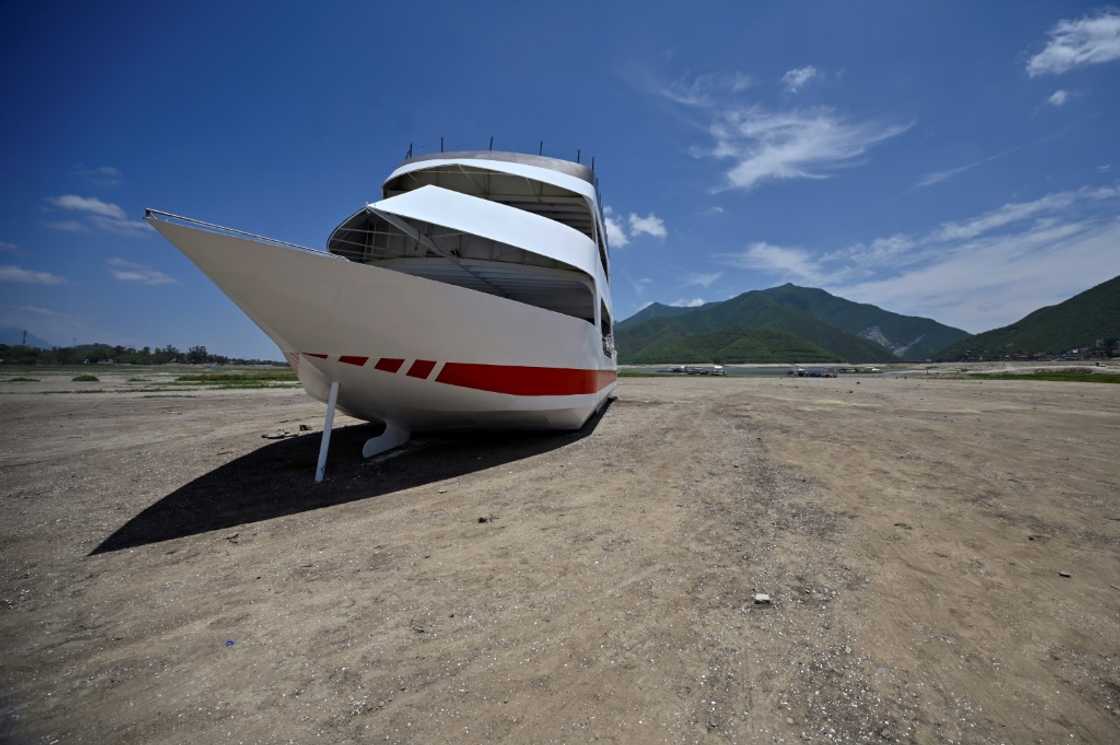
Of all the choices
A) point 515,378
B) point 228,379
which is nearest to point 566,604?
point 515,378

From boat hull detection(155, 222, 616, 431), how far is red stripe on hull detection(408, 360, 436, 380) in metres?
0.02

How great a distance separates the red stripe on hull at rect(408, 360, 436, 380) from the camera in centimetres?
667

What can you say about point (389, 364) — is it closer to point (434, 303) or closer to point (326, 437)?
point (434, 303)

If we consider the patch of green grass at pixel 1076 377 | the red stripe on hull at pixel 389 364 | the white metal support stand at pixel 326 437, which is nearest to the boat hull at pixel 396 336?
the red stripe on hull at pixel 389 364

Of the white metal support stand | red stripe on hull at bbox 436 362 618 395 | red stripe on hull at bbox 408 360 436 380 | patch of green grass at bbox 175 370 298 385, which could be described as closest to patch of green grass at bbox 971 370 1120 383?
red stripe on hull at bbox 436 362 618 395

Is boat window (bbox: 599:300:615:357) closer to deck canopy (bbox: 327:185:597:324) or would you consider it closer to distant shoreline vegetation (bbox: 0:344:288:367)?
deck canopy (bbox: 327:185:597:324)

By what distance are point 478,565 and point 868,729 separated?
2.73 meters

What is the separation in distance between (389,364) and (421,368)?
1.56ft

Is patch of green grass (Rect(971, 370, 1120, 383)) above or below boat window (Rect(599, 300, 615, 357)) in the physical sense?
below

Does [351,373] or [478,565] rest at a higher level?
[351,373]

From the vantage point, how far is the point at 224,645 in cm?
267

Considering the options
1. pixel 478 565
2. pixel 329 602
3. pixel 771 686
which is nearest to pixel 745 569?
pixel 771 686

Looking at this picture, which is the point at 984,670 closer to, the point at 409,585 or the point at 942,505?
the point at 942,505

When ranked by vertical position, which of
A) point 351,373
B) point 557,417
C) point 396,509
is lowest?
point 396,509
